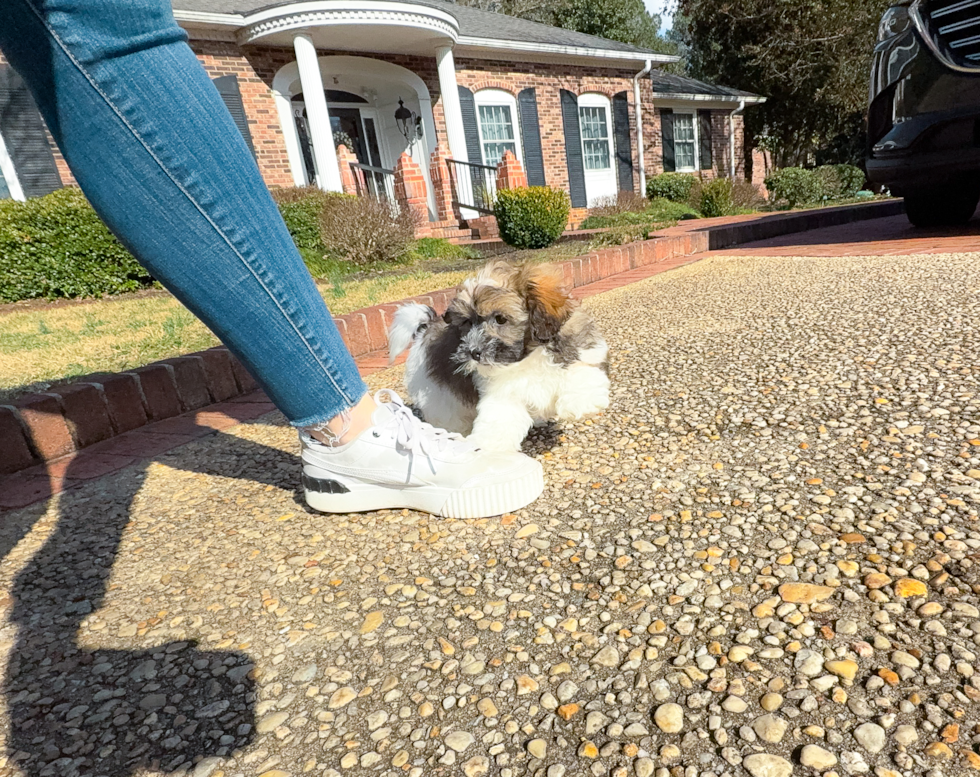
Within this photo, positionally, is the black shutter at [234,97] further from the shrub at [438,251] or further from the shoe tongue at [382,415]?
the shoe tongue at [382,415]

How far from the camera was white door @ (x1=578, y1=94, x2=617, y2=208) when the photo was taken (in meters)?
16.5

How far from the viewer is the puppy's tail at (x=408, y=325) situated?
2822mm

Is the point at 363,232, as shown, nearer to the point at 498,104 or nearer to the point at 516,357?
the point at 516,357

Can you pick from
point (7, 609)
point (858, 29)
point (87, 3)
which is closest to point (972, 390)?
point (87, 3)

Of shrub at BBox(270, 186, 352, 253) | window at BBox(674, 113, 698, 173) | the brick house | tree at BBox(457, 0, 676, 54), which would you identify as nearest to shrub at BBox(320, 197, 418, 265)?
shrub at BBox(270, 186, 352, 253)

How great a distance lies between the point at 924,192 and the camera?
19.0ft

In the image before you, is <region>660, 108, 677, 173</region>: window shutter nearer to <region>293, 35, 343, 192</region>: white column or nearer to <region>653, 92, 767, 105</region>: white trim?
<region>653, 92, 767, 105</region>: white trim

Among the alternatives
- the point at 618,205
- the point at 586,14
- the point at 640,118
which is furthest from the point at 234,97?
the point at 586,14

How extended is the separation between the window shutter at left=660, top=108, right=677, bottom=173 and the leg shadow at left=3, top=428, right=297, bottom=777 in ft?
70.3

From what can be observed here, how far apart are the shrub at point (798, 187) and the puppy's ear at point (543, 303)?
1737 cm

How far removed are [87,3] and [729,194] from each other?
1560cm

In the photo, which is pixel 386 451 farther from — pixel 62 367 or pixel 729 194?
pixel 729 194

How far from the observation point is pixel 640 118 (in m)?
17.5

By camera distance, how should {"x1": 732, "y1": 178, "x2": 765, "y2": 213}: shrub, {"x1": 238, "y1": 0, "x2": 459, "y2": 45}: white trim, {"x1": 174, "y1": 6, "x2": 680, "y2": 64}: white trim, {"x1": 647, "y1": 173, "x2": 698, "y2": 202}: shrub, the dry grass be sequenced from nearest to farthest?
the dry grass
{"x1": 174, "y1": 6, "x2": 680, "y2": 64}: white trim
{"x1": 238, "y1": 0, "x2": 459, "y2": 45}: white trim
{"x1": 732, "y1": 178, "x2": 765, "y2": 213}: shrub
{"x1": 647, "y1": 173, "x2": 698, "y2": 202}: shrub
